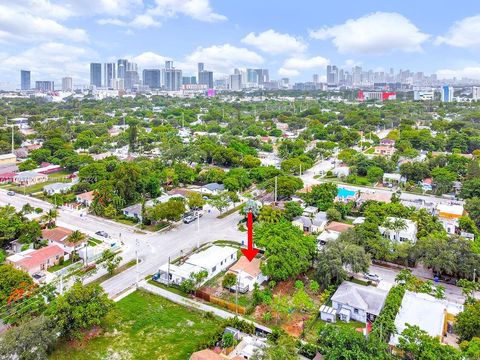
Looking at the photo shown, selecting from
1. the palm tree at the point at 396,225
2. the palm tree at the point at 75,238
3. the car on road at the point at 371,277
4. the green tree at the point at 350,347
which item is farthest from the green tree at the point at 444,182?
the palm tree at the point at 75,238

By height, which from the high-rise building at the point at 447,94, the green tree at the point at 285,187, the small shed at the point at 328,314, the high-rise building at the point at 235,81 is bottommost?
the small shed at the point at 328,314

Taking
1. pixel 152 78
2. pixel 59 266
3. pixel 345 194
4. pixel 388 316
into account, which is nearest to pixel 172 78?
pixel 152 78

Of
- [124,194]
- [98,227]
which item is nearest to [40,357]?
[98,227]

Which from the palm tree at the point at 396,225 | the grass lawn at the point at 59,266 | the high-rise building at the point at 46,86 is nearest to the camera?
the grass lawn at the point at 59,266

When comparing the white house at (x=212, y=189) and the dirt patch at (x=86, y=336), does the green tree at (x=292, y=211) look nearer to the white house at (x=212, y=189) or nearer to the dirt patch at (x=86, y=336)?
the white house at (x=212, y=189)

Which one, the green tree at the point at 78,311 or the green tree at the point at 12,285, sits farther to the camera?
the green tree at the point at 12,285

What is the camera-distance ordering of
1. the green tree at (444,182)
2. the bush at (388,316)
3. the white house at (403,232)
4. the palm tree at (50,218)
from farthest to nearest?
the green tree at (444,182), the palm tree at (50,218), the white house at (403,232), the bush at (388,316)

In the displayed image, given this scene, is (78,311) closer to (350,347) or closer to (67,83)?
(350,347)
